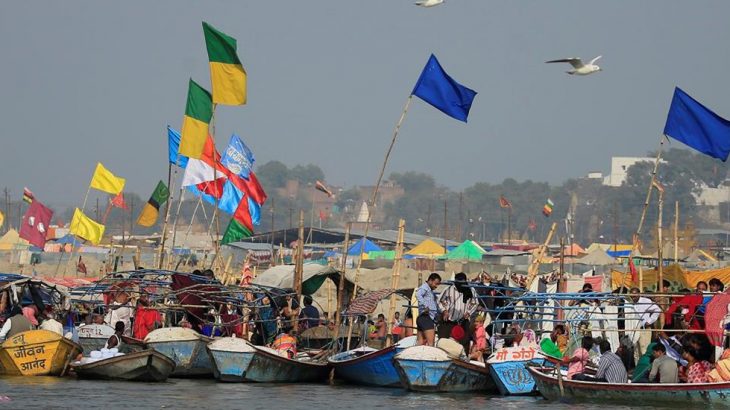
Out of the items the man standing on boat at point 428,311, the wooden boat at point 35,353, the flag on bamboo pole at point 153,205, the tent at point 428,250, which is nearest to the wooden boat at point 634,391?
the man standing on boat at point 428,311

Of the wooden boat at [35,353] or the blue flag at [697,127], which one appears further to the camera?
the blue flag at [697,127]

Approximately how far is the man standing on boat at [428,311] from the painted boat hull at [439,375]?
0.63m

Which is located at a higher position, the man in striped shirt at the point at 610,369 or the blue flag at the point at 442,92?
the blue flag at the point at 442,92

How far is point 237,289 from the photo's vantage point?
21422mm

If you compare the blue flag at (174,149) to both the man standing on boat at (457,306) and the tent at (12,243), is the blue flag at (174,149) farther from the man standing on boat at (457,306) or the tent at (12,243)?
the tent at (12,243)

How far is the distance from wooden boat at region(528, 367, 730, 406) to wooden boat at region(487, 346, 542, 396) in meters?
0.44

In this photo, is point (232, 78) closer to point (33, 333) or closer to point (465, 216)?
point (33, 333)

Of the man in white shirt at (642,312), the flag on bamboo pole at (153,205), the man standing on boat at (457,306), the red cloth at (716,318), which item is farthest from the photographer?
the flag on bamboo pole at (153,205)

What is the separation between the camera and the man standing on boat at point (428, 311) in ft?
66.0

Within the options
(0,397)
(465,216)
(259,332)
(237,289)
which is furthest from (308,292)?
(465,216)

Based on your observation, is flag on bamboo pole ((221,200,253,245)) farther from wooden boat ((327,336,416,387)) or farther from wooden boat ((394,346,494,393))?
wooden boat ((394,346,494,393))

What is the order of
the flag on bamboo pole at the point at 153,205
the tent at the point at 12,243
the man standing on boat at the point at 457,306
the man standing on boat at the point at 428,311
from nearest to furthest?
the man standing on boat at the point at 428,311 < the man standing on boat at the point at 457,306 < the flag on bamboo pole at the point at 153,205 < the tent at the point at 12,243

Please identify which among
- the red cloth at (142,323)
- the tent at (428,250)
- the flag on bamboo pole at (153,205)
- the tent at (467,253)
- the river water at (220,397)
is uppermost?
the tent at (428,250)

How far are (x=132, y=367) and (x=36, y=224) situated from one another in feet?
54.3
